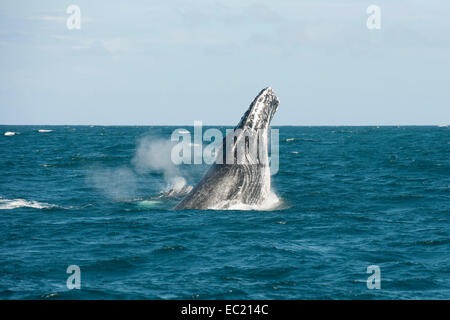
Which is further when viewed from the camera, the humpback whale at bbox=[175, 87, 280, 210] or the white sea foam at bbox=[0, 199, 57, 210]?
the white sea foam at bbox=[0, 199, 57, 210]

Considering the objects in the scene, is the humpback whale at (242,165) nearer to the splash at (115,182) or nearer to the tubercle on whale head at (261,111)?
the tubercle on whale head at (261,111)

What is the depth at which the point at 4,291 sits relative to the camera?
977 cm

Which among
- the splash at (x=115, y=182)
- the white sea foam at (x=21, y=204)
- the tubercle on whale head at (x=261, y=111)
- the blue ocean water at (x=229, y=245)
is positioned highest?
the tubercle on whale head at (x=261, y=111)

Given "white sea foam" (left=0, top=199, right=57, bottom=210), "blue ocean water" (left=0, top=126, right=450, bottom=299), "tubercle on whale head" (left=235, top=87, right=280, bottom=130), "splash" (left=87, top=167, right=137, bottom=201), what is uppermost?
"tubercle on whale head" (left=235, top=87, right=280, bottom=130)

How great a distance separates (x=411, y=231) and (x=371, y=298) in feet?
18.9

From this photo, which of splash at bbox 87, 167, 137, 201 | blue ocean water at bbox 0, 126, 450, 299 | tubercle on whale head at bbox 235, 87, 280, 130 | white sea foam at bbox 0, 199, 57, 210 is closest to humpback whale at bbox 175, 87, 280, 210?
tubercle on whale head at bbox 235, 87, 280, 130

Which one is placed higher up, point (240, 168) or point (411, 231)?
point (240, 168)

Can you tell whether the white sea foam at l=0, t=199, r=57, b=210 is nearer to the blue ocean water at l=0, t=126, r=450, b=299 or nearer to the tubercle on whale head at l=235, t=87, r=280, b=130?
the blue ocean water at l=0, t=126, r=450, b=299

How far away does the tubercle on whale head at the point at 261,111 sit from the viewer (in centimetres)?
1647

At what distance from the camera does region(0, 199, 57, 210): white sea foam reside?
18.8m

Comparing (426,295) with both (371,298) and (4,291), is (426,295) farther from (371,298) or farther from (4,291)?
(4,291)

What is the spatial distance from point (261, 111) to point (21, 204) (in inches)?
349

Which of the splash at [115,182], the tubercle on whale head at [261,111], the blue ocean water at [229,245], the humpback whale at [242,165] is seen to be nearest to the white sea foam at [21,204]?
the blue ocean water at [229,245]
